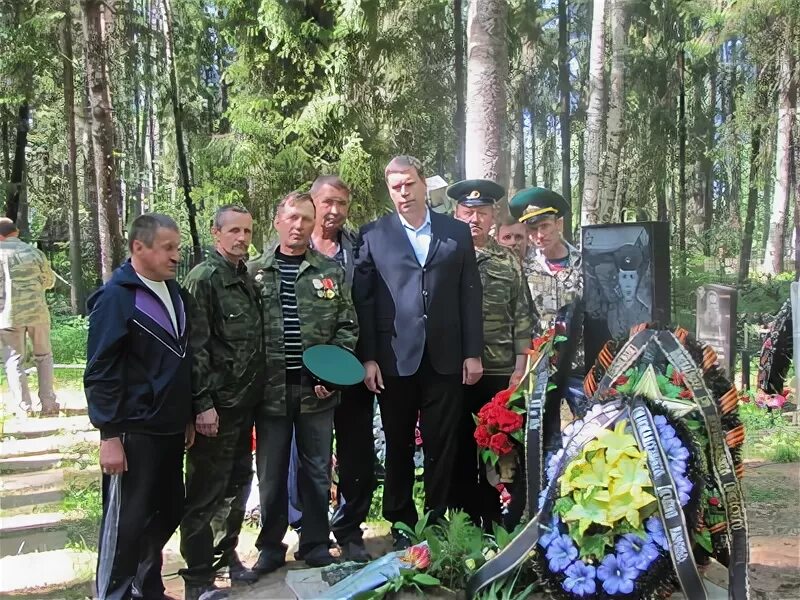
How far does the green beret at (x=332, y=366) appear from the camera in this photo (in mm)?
2854

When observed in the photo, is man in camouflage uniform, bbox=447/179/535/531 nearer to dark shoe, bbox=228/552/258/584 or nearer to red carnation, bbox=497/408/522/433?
red carnation, bbox=497/408/522/433

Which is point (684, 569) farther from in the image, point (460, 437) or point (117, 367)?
point (117, 367)

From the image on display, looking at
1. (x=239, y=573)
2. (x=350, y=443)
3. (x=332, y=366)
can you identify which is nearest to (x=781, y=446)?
(x=350, y=443)

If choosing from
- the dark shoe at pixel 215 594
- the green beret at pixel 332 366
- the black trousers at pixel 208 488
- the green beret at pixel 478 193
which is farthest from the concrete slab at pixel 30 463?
the green beret at pixel 478 193

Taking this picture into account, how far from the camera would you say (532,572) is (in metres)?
2.68

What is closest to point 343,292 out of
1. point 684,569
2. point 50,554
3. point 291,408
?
point 291,408

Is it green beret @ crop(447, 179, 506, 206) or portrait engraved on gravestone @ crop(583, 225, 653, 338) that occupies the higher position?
green beret @ crop(447, 179, 506, 206)

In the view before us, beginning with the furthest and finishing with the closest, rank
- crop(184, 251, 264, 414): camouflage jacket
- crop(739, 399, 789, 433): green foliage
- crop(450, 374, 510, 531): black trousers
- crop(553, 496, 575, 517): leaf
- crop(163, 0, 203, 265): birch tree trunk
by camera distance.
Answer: crop(739, 399, 789, 433): green foliage
crop(163, 0, 203, 265): birch tree trunk
crop(450, 374, 510, 531): black trousers
crop(184, 251, 264, 414): camouflage jacket
crop(553, 496, 575, 517): leaf

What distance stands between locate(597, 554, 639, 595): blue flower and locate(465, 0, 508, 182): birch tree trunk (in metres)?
2.22

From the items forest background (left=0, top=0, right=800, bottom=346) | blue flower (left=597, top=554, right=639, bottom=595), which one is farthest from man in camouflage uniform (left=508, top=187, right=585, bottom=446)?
blue flower (left=597, top=554, right=639, bottom=595)

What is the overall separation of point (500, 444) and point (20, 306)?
2.74m

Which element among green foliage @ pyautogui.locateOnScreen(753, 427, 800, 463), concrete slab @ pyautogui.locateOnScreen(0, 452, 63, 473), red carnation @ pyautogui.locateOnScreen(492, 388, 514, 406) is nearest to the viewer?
red carnation @ pyautogui.locateOnScreen(492, 388, 514, 406)

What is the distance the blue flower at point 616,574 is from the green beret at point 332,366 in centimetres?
116

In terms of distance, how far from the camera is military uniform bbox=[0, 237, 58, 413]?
3768 millimetres
